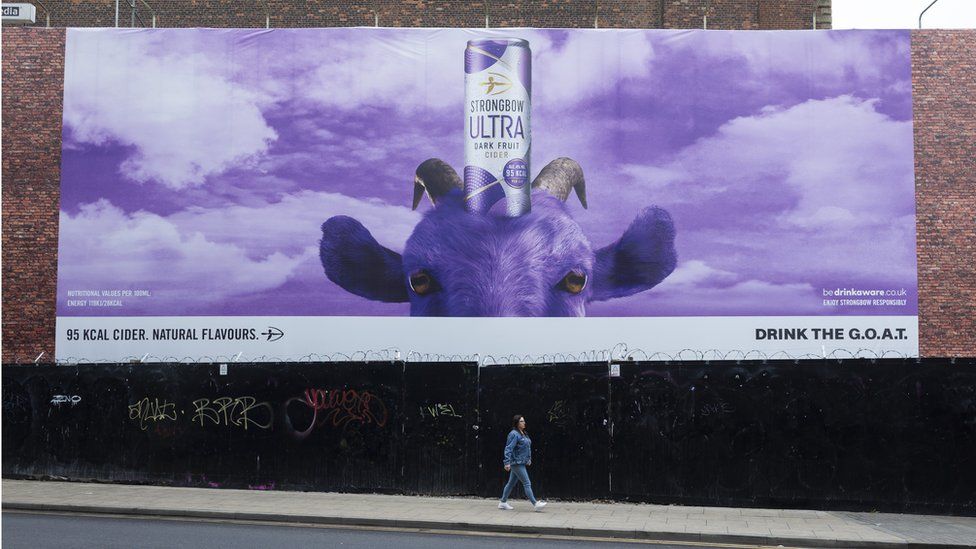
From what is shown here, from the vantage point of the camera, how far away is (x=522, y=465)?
14.7 m

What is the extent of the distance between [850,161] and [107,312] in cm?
1752

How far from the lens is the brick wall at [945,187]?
2188 centimetres

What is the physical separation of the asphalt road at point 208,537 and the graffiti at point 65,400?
4728 mm

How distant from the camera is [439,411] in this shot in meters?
16.6

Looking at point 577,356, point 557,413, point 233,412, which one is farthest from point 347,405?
point 577,356

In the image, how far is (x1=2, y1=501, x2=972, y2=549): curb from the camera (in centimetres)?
1229

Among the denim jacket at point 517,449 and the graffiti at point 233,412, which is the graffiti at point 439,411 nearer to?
the denim jacket at point 517,449

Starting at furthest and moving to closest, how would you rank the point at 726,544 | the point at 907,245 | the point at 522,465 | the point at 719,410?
the point at 907,245, the point at 719,410, the point at 522,465, the point at 726,544

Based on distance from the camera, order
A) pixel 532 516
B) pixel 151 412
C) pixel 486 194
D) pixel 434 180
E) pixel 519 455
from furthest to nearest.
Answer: pixel 434 180
pixel 486 194
pixel 151 412
pixel 519 455
pixel 532 516

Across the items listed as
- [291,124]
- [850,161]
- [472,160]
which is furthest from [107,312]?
[850,161]

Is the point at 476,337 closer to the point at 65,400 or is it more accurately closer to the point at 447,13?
the point at 65,400

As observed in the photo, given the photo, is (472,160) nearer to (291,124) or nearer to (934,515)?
(291,124)

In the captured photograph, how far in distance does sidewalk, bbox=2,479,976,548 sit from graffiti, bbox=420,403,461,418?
1407 millimetres

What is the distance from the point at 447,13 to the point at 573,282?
10261 mm
